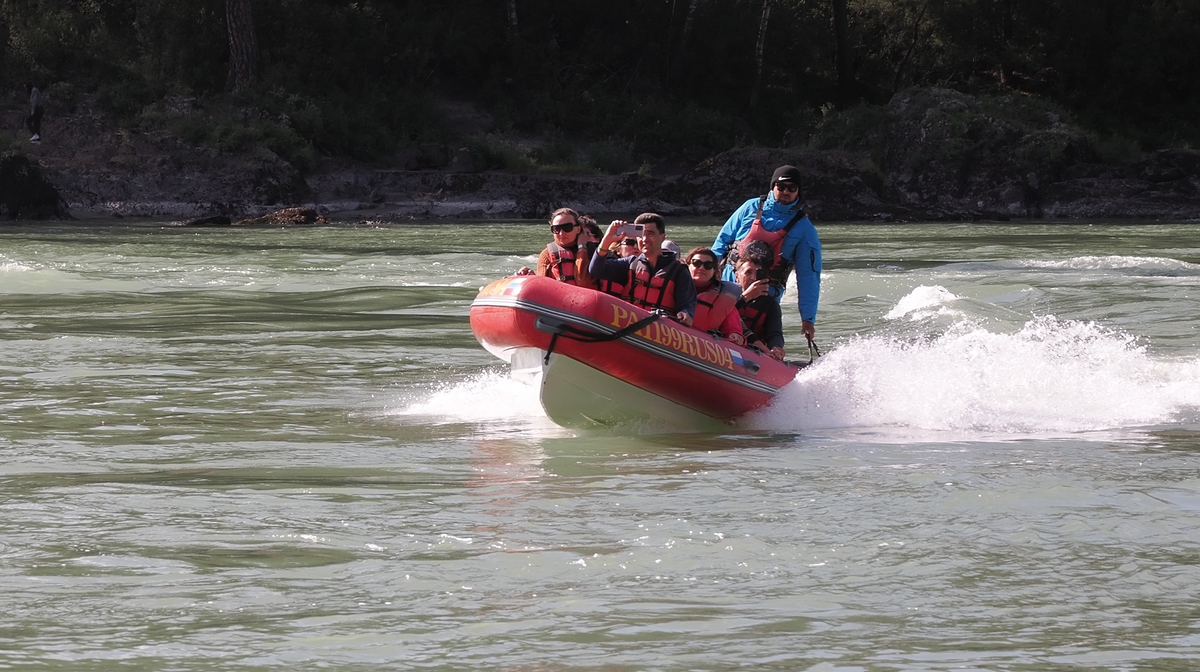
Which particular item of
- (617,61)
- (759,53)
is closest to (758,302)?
(759,53)

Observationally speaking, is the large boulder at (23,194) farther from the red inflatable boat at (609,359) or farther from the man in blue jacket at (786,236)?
the red inflatable boat at (609,359)

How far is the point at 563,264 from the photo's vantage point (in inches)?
307

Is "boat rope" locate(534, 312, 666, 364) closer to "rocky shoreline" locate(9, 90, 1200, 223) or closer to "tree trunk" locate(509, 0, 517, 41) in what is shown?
"rocky shoreline" locate(9, 90, 1200, 223)

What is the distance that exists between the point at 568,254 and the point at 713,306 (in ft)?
2.65

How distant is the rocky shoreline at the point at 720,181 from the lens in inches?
1180

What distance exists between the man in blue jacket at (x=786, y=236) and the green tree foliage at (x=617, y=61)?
24.0 meters

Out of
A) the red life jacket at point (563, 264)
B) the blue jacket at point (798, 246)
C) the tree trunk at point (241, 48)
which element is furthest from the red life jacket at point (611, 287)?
the tree trunk at point (241, 48)

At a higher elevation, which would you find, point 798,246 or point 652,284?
point 798,246

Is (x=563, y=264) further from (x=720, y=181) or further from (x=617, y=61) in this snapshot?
(x=617, y=61)

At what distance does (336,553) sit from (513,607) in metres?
0.79

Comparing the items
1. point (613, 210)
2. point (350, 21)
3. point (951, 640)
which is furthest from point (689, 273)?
point (350, 21)

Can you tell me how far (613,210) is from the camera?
31500 mm

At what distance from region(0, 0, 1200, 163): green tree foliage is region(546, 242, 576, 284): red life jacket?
24727 millimetres

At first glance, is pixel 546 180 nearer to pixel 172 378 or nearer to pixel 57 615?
pixel 172 378
